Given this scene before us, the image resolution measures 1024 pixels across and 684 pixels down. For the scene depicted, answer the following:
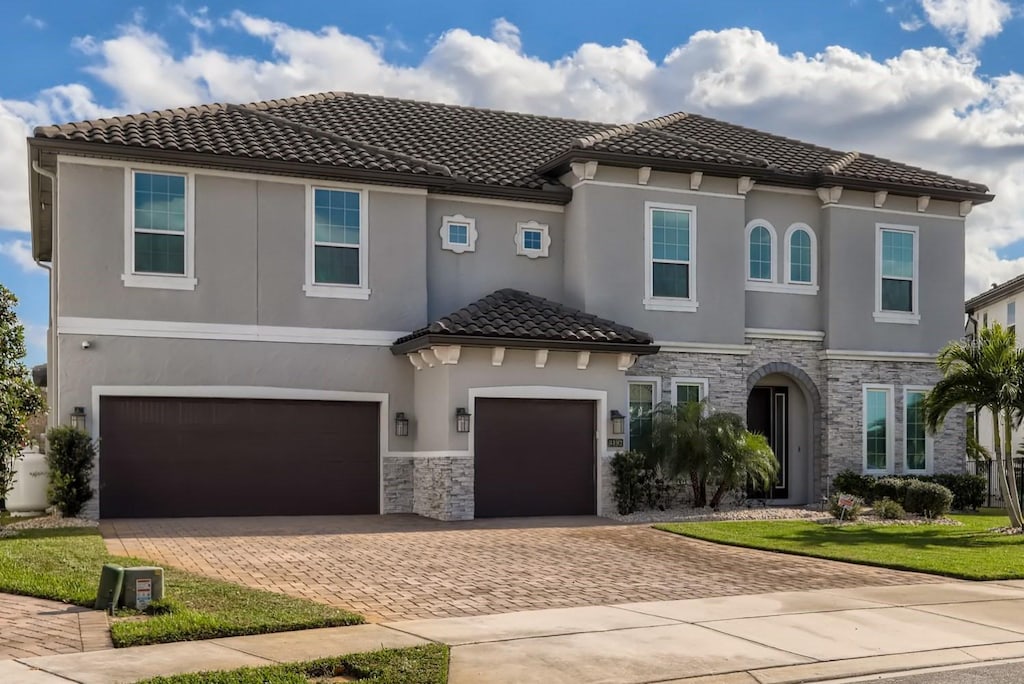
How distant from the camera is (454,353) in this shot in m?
19.7

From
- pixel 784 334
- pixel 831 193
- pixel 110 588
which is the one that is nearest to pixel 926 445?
pixel 784 334

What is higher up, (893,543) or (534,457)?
(534,457)

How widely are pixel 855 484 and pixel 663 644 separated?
48.3ft

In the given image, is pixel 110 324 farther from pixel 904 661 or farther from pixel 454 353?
pixel 904 661

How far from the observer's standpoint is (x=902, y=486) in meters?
22.3

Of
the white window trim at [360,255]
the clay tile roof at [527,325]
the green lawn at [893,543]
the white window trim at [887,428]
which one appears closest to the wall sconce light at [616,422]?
the clay tile roof at [527,325]

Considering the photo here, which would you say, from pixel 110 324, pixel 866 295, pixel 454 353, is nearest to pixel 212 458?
pixel 110 324

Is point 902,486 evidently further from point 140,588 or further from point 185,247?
point 140,588

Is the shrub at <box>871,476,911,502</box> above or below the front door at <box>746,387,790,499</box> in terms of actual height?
below

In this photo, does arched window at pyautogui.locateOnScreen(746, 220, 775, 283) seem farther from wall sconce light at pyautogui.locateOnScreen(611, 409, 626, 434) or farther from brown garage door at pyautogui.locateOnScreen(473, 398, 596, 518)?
brown garage door at pyautogui.locateOnScreen(473, 398, 596, 518)

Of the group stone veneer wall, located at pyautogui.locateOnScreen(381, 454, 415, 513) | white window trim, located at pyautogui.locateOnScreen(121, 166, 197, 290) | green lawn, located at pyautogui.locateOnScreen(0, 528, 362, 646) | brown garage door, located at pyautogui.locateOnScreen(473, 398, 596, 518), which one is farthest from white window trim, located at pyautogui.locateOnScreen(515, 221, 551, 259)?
green lawn, located at pyautogui.locateOnScreen(0, 528, 362, 646)

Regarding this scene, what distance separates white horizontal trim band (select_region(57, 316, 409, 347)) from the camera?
18967 mm

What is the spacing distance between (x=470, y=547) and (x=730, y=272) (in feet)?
32.6

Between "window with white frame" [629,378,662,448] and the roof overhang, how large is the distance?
141 centimetres
